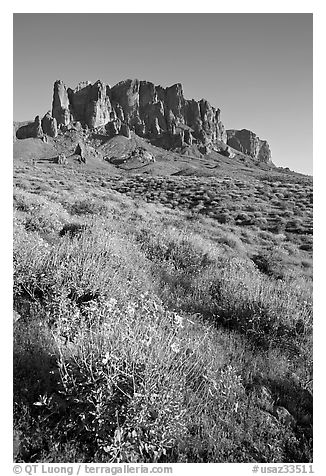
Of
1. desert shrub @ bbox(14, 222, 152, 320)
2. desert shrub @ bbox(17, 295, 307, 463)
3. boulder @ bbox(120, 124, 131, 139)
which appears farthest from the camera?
boulder @ bbox(120, 124, 131, 139)

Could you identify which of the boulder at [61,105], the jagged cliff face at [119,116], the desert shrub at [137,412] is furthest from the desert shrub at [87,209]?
the boulder at [61,105]

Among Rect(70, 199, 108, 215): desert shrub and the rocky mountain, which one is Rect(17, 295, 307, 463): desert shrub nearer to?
Rect(70, 199, 108, 215): desert shrub

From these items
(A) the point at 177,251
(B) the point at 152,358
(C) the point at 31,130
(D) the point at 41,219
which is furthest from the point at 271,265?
(C) the point at 31,130

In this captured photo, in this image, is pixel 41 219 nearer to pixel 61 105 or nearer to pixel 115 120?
pixel 115 120

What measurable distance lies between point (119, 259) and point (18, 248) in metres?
1.78

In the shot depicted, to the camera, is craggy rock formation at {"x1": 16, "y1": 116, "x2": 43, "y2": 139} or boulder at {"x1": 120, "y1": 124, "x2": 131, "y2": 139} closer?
craggy rock formation at {"x1": 16, "y1": 116, "x2": 43, "y2": 139}

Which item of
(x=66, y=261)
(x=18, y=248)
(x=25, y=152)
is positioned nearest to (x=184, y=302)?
(x=66, y=261)

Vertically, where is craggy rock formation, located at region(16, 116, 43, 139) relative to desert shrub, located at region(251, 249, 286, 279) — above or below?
above

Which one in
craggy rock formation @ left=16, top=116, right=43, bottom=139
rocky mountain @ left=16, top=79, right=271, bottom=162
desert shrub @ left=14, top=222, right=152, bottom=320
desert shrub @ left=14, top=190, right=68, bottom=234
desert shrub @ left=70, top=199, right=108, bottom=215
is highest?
rocky mountain @ left=16, top=79, right=271, bottom=162

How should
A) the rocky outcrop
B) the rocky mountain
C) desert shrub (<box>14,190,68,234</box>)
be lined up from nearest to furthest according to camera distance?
desert shrub (<box>14,190,68,234</box>), the rocky outcrop, the rocky mountain

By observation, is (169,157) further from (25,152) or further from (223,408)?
(223,408)

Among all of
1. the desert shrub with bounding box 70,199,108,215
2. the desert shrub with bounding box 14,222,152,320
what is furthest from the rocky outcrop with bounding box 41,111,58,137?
the desert shrub with bounding box 14,222,152,320

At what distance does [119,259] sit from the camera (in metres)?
5.87

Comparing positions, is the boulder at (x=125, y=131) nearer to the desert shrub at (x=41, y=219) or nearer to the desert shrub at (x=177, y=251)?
the desert shrub at (x=41, y=219)
